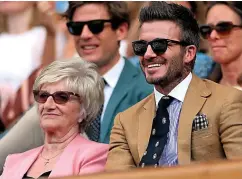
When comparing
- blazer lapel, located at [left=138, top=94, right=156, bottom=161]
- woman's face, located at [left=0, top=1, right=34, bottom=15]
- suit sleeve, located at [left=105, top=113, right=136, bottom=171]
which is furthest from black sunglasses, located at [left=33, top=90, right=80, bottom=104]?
woman's face, located at [left=0, top=1, right=34, bottom=15]

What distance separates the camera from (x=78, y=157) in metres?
4.33

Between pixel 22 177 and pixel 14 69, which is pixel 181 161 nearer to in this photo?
pixel 22 177

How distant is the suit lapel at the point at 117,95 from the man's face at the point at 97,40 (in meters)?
0.15

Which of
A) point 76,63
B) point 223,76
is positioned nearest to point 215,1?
point 223,76

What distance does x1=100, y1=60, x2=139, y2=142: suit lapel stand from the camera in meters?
4.97

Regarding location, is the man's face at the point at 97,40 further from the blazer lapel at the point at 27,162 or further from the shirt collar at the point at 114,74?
the blazer lapel at the point at 27,162

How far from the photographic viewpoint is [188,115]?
12.8ft

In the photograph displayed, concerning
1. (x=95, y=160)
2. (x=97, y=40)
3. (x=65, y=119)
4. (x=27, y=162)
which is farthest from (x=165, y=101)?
(x=97, y=40)

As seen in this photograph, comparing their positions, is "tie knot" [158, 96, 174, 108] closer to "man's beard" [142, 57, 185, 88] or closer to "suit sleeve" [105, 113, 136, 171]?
"man's beard" [142, 57, 185, 88]

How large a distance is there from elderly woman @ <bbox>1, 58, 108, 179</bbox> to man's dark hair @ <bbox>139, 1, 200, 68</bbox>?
0.55m

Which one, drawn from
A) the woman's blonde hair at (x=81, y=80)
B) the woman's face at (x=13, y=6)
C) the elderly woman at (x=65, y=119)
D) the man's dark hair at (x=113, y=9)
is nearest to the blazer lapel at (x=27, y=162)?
the elderly woman at (x=65, y=119)

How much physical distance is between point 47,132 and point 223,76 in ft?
4.50

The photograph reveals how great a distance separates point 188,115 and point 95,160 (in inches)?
24.5

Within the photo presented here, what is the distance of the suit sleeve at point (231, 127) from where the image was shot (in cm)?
379
